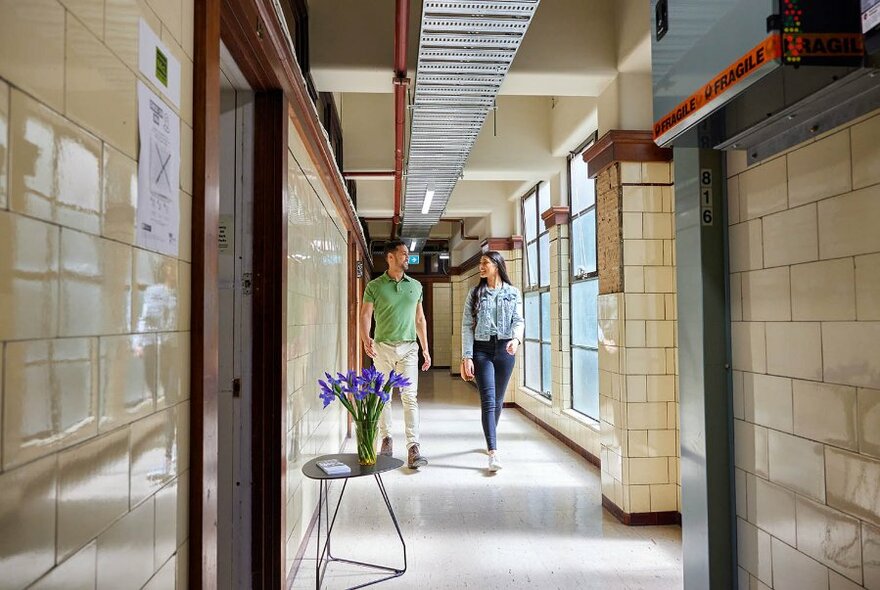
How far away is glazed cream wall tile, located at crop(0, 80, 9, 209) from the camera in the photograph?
0.64 m

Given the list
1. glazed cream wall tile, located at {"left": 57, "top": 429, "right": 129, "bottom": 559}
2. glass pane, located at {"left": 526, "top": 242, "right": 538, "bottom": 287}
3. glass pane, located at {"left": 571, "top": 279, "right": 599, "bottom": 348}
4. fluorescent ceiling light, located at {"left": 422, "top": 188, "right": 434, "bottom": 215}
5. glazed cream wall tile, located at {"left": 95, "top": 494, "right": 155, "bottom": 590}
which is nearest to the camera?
glazed cream wall tile, located at {"left": 57, "top": 429, "right": 129, "bottom": 559}

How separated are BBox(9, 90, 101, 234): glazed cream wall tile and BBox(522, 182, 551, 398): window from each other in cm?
620

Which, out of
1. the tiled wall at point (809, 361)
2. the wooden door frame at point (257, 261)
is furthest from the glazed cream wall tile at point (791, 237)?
the wooden door frame at point (257, 261)

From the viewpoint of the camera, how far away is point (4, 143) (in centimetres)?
64

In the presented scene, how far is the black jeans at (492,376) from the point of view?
180 inches

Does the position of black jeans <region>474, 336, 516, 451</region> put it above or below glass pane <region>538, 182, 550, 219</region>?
below

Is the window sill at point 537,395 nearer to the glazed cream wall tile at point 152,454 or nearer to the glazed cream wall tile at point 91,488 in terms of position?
the glazed cream wall tile at point 152,454

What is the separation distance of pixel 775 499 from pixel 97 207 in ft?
5.69

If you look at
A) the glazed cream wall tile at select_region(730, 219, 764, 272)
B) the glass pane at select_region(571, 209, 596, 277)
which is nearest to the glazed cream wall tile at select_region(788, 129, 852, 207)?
the glazed cream wall tile at select_region(730, 219, 764, 272)

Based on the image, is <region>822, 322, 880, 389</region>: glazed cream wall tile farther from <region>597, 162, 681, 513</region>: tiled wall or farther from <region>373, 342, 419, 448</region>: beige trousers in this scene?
<region>373, 342, 419, 448</region>: beige trousers

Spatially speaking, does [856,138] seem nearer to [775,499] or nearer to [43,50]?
[775,499]

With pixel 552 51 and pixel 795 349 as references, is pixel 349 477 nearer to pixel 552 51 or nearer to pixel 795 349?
pixel 795 349

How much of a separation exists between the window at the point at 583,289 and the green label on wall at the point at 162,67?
4.36 metres

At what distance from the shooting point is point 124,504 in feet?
3.04
